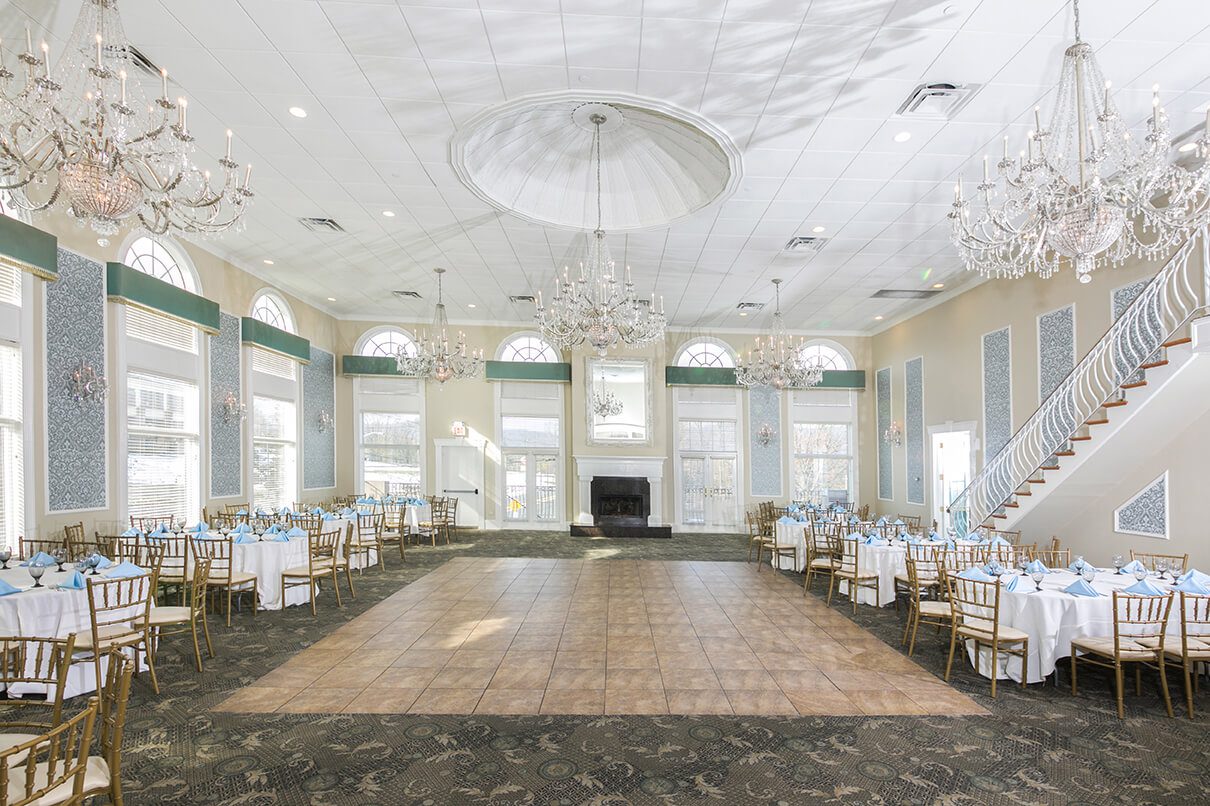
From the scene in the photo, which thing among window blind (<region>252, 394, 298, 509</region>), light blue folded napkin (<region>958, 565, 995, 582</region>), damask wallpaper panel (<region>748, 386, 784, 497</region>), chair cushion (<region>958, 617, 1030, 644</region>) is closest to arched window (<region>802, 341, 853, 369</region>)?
damask wallpaper panel (<region>748, 386, 784, 497</region>)

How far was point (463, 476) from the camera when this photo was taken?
14.9 metres

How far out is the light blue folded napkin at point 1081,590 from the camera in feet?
15.9

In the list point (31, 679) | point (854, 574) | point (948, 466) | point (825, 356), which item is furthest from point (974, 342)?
point (31, 679)

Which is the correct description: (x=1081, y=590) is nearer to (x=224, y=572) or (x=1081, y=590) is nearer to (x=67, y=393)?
(x=224, y=572)

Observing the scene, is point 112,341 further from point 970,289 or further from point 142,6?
point 970,289

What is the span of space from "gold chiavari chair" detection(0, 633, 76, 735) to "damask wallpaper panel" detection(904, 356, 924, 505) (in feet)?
42.0

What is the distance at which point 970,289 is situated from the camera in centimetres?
1118

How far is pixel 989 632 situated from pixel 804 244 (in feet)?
19.4

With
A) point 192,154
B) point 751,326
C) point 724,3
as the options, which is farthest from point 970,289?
point 192,154

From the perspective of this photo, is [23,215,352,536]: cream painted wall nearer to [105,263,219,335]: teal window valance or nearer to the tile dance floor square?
[105,263,219,335]: teal window valance

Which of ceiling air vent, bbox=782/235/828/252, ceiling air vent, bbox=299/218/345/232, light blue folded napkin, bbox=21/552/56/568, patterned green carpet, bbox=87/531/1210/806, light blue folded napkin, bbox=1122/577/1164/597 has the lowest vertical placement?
patterned green carpet, bbox=87/531/1210/806

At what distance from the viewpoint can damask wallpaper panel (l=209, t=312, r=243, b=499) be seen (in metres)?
9.82

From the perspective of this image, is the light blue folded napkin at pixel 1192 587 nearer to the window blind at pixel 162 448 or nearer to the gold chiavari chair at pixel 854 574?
the gold chiavari chair at pixel 854 574

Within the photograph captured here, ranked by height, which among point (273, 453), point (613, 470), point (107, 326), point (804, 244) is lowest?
point (613, 470)
